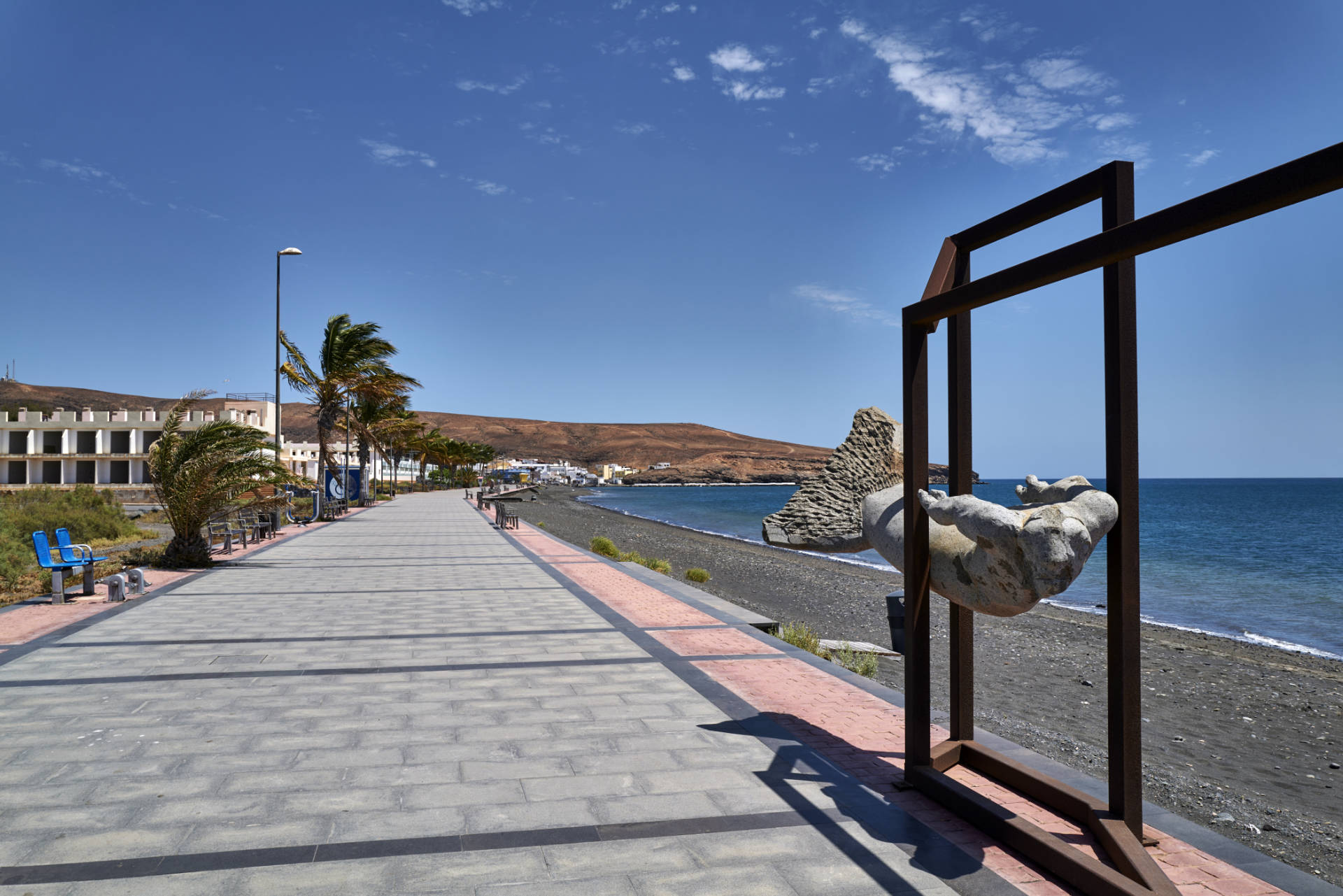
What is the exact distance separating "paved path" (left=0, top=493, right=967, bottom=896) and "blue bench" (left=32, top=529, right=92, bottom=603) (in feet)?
6.74

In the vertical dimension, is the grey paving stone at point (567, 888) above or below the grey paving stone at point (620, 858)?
above

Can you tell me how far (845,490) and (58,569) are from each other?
31.4 feet

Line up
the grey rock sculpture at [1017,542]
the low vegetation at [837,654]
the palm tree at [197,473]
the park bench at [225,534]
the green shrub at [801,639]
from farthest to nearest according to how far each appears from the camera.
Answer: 1. the park bench at [225,534]
2. the palm tree at [197,473]
3. the green shrub at [801,639]
4. the low vegetation at [837,654]
5. the grey rock sculpture at [1017,542]

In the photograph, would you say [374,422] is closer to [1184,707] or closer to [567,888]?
[1184,707]

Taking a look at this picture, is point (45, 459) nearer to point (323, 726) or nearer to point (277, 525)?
point (277, 525)

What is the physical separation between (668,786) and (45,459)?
61.9 meters

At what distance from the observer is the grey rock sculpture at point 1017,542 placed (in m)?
2.74

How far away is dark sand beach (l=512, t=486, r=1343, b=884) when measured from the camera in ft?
17.5

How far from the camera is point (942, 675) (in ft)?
29.5

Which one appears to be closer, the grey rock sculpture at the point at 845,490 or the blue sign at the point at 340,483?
the grey rock sculpture at the point at 845,490

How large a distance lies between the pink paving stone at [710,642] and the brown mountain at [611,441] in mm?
119766

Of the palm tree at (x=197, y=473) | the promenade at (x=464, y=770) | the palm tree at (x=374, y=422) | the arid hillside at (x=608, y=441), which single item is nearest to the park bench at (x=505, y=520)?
the palm tree at (x=197, y=473)

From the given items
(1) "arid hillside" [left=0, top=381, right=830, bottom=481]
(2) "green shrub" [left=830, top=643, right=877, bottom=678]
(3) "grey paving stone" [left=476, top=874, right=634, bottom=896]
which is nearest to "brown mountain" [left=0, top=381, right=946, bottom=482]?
(1) "arid hillside" [left=0, top=381, right=830, bottom=481]

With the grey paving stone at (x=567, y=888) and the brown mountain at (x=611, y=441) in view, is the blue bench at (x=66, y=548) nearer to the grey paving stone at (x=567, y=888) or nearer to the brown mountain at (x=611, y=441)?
the grey paving stone at (x=567, y=888)
